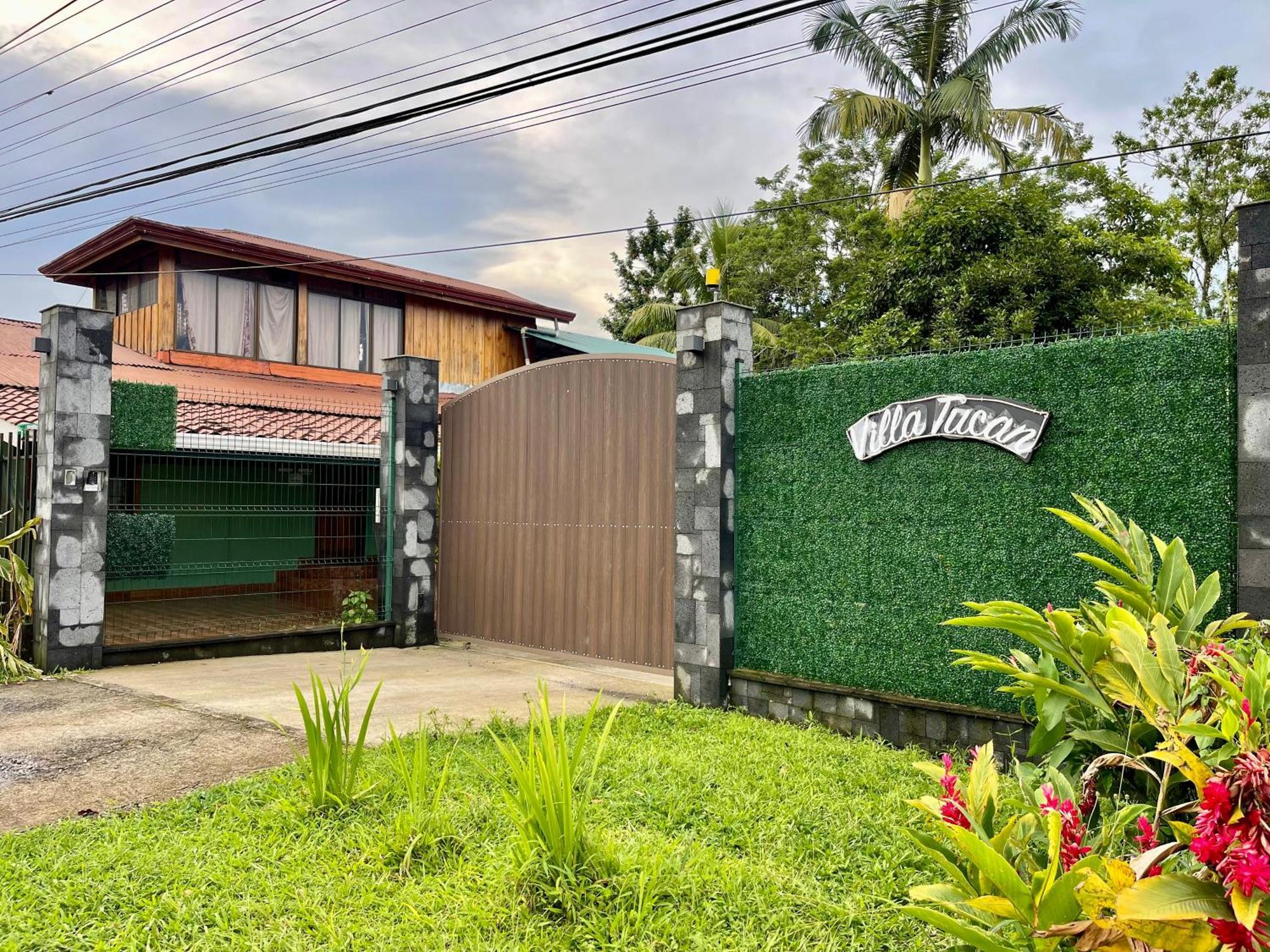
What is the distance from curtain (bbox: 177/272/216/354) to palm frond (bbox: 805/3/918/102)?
45.0 ft

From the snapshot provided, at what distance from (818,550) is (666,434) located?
2022 millimetres

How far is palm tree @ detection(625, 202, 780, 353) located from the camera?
2492 cm

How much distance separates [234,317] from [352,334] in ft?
6.42

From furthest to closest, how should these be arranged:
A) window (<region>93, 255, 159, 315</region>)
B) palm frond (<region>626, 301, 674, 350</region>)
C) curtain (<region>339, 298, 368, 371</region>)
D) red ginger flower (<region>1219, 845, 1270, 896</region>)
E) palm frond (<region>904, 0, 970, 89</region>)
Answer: palm frond (<region>626, 301, 674, 350</region>), palm frond (<region>904, 0, 970, 89</region>), curtain (<region>339, 298, 368, 371</region>), window (<region>93, 255, 159, 315</region>), red ginger flower (<region>1219, 845, 1270, 896</region>)

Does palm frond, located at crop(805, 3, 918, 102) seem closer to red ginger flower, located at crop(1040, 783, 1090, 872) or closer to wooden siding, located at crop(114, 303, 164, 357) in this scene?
wooden siding, located at crop(114, 303, 164, 357)

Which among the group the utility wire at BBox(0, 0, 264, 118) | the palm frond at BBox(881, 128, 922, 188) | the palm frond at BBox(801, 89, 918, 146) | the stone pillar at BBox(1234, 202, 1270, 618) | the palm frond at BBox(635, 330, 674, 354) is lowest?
the stone pillar at BBox(1234, 202, 1270, 618)

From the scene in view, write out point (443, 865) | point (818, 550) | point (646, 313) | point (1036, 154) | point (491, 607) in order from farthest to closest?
point (646, 313) → point (1036, 154) → point (491, 607) → point (818, 550) → point (443, 865)

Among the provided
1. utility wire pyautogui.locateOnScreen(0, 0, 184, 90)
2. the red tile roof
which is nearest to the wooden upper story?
the red tile roof

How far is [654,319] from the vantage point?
2717 centimetres

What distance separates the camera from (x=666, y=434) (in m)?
7.85

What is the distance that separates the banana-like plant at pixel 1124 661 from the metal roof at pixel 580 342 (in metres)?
13.4

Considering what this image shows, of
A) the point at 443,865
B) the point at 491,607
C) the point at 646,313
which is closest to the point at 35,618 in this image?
the point at 491,607

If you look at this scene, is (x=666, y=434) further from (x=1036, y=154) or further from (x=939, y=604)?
(x=1036, y=154)

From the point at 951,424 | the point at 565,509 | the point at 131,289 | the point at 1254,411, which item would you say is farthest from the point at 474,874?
the point at 131,289
